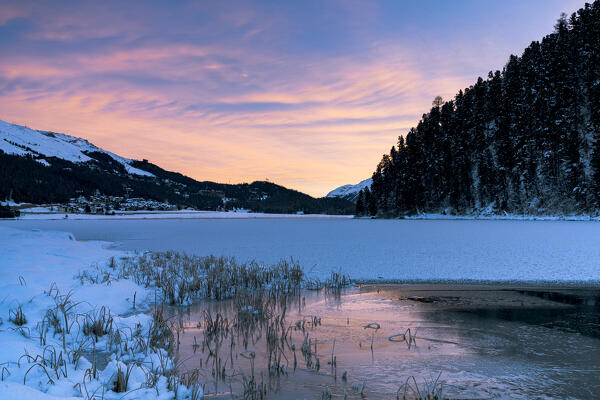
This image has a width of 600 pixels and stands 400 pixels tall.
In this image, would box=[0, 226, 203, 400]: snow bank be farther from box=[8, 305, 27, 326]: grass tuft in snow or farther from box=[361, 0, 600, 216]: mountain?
box=[361, 0, 600, 216]: mountain

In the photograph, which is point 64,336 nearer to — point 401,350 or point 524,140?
point 401,350

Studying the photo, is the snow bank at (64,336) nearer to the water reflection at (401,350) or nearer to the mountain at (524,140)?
the water reflection at (401,350)

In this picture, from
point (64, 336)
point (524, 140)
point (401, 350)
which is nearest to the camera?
point (64, 336)

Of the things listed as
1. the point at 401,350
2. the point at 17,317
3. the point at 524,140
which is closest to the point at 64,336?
the point at 17,317

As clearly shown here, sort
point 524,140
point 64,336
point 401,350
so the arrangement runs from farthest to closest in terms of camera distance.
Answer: point 524,140 → point 401,350 → point 64,336

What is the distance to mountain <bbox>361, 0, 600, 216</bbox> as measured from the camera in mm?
79562

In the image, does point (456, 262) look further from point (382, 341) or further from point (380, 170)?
point (380, 170)

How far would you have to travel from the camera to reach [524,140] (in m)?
91.6

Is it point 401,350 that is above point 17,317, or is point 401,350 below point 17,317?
below

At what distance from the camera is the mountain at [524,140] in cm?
7956

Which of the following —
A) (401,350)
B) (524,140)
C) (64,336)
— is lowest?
(401,350)

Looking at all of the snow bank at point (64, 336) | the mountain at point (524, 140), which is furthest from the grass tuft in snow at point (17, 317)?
the mountain at point (524, 140)

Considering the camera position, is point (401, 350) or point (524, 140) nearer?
point (401, 350)

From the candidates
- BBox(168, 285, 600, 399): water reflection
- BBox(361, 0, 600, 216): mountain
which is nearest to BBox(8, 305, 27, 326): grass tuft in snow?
BBox(168, 285, 600, 399): water reflection
